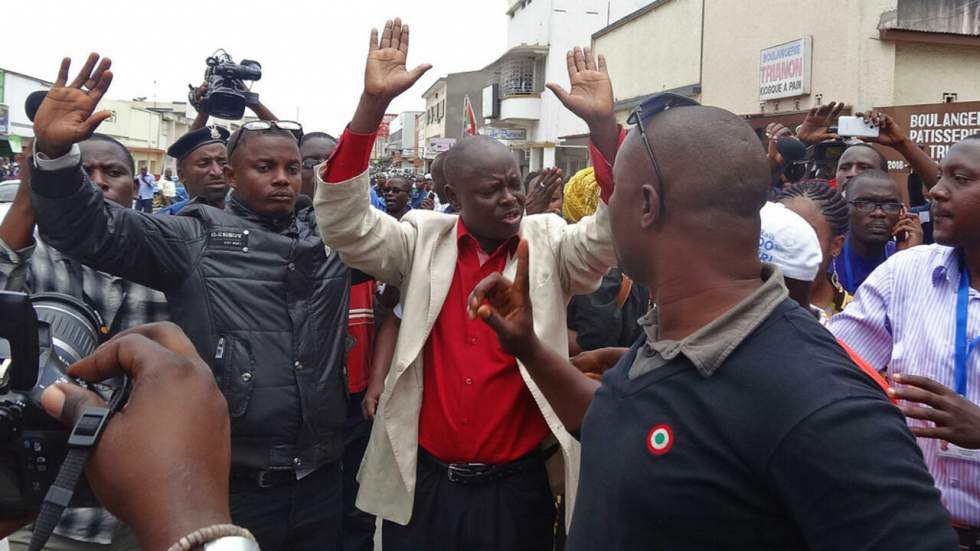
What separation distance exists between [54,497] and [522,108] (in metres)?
34.6

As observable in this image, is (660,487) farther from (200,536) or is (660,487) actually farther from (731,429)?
(200,536)

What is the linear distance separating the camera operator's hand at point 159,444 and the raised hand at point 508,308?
3.43ft

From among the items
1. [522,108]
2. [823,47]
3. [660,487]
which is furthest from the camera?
[522,108]

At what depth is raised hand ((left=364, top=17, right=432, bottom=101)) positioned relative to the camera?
2.68 m

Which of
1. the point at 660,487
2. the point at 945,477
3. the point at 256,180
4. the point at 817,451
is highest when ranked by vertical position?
the point at 256,180

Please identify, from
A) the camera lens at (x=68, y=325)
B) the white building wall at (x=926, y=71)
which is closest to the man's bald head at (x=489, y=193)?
the camera lens at (x=68, y=325)

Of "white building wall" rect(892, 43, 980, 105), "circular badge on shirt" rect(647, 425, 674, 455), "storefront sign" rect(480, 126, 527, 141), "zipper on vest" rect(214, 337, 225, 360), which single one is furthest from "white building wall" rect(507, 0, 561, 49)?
"circular badge on shirt" rect(647, 425, 674, 455)

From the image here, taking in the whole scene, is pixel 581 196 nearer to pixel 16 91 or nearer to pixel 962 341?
pixel 962 341

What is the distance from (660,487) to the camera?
1.38 meters

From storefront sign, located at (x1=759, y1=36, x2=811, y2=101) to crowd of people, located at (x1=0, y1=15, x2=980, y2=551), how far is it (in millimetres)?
9855

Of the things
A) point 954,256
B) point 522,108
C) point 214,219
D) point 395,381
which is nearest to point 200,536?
point 395,381

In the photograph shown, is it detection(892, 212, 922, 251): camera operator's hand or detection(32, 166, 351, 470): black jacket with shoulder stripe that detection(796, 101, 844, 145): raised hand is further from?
detection(32, 166, 351, 470): black jacket with shoulder stripe

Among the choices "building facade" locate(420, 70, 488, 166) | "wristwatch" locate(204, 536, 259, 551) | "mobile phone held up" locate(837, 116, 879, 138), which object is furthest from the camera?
"building facade" locate(420, 70, 488, 166)

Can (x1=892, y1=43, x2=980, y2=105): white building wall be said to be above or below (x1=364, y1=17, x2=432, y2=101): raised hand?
above
